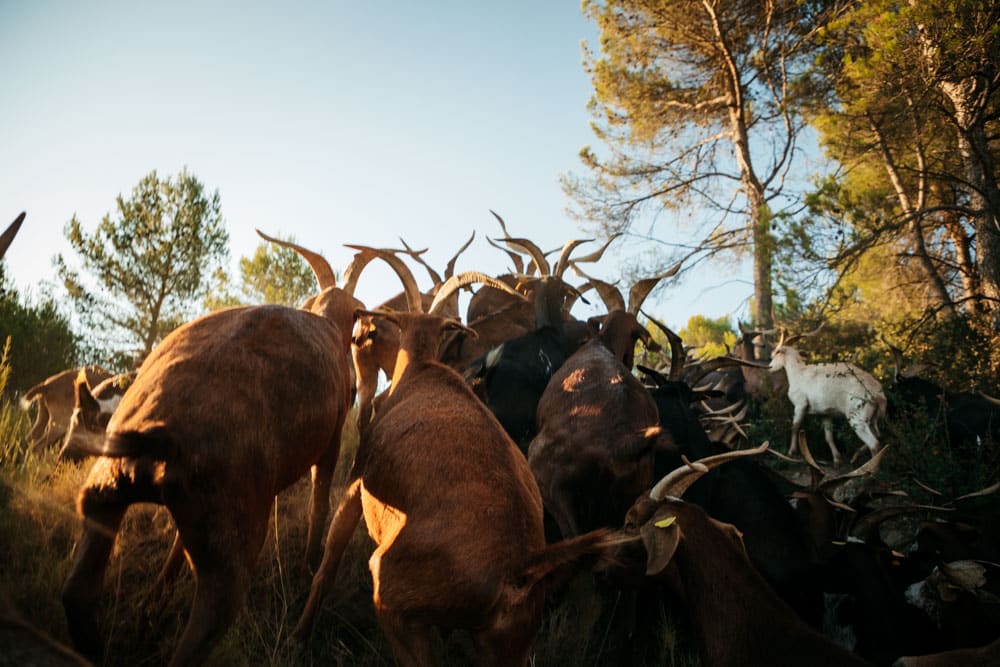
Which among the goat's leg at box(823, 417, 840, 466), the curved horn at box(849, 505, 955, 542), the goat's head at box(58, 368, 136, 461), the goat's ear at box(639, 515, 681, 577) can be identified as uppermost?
the goat's head at box(58, 368, 136, 461)

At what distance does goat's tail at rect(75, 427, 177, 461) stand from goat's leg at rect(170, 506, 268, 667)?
292mm

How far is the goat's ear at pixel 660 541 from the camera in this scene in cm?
317

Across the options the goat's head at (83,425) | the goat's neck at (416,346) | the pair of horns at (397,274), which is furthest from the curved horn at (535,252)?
the goat's head at (83,425)

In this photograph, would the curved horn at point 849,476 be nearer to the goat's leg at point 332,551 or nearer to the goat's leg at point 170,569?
the goat's leg at point 332,551

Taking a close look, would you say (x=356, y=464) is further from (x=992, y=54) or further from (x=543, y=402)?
(x=992, y=54)

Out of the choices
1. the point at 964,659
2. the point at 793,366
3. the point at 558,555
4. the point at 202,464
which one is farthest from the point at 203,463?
the point at 793,366

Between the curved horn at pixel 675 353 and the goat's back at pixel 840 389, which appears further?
the goat's back at pixel 840 389

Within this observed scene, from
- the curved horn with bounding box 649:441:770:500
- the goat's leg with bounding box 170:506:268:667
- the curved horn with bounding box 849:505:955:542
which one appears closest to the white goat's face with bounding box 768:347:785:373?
the curved horn with bounding box 849:505:955:542

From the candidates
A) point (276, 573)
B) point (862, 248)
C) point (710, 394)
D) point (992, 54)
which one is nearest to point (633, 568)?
point (276, 573)

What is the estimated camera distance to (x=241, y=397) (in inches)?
118

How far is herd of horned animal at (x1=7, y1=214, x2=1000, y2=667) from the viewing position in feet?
8.98

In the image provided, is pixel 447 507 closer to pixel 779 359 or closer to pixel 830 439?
pixel 830 439

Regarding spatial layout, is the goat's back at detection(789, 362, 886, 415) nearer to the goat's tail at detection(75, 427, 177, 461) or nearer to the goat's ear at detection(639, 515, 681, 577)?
the goat's ear at detection(639, 515, 681, 577)

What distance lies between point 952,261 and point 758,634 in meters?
13.2
